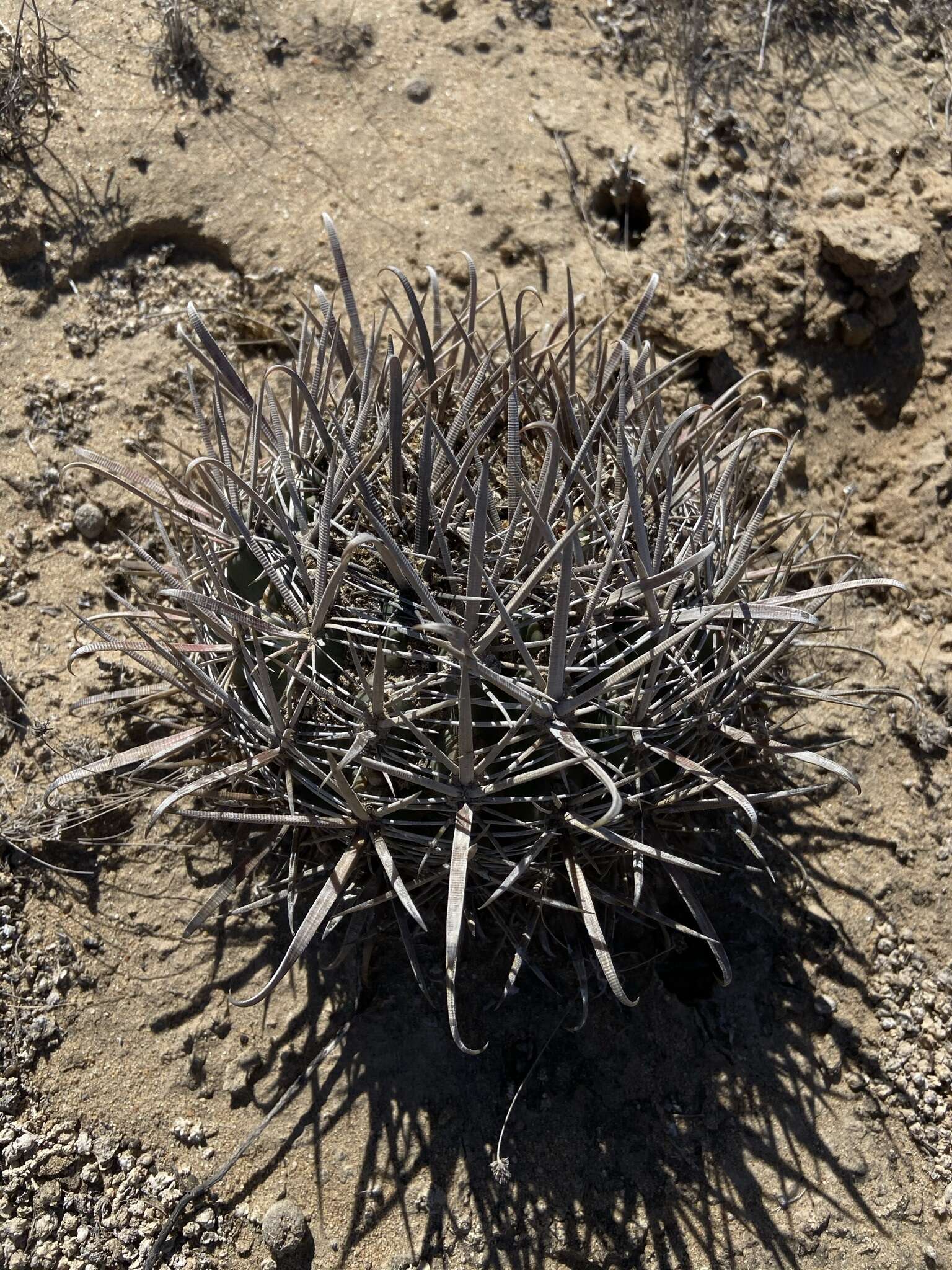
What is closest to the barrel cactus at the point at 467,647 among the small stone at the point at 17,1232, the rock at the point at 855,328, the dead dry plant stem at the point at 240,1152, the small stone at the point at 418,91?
the dead dry plant stem at the point at 240,1152

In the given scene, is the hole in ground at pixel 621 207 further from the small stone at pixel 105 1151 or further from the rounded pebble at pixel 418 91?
the small stone at pixel 105 1151

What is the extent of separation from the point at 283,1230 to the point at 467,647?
1260 millimetres

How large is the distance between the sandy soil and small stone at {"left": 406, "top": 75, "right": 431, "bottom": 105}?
0.7 inches

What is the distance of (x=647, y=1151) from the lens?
2.14 m

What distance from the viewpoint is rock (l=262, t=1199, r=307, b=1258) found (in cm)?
202

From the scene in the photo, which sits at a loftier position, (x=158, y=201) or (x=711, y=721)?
(x=158, y=201)

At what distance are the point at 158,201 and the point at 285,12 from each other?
0.84m

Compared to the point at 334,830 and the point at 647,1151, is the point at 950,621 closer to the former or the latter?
the point at 647,1151

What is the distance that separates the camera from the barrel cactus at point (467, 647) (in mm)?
1683

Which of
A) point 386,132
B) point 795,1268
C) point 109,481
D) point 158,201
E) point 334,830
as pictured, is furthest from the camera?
point 386,132

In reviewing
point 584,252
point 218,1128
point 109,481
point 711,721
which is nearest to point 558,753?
point 711,721

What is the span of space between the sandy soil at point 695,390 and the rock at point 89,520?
18 mm

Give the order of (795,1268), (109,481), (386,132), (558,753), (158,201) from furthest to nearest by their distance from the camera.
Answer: (386,132)
(158,201)
(109,481)
(795,1268)
(558,753)

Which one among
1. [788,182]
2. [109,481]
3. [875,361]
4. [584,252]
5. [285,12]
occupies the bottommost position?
[109,481]
